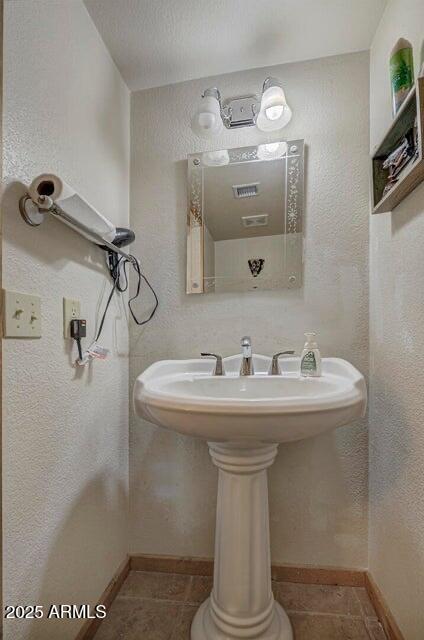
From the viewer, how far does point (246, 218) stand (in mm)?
1156

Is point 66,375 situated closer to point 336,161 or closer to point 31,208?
point 31,208

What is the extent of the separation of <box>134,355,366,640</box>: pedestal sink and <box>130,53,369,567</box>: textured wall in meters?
0.16

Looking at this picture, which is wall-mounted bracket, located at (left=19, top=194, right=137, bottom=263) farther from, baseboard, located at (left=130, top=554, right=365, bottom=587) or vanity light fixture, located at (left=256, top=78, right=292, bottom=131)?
baseboard, located at (left=130, top=554, right=365, bottom=587)

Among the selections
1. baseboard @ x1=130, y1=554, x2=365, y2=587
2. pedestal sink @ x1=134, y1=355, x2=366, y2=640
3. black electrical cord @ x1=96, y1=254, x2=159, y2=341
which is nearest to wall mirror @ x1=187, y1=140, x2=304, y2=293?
black electrical cord @ x1=96, y1=254, x2=159, y2=341

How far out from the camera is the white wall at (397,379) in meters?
0.78

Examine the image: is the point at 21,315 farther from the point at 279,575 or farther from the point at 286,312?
the point at 279,575

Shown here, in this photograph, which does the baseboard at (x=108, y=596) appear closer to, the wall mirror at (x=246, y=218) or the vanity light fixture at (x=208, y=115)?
the wall mirror at (x=246, y=218)

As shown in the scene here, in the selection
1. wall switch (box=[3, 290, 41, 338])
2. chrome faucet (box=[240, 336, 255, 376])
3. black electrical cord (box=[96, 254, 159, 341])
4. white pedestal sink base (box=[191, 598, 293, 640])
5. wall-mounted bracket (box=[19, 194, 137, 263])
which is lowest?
white pedestal sink base (box=[191, 598, 293, 640])

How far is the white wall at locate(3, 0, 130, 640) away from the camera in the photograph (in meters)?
0.66

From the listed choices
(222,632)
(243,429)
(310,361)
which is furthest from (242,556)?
(310,361)

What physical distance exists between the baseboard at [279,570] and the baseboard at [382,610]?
0.11 ft

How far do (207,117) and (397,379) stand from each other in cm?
111

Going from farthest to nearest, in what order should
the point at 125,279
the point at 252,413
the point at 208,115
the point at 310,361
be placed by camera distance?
the point at 125,279
the point at 208,115
the point at 310,361
the point at 252,413

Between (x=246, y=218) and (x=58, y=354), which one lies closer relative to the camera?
(x=58, y=354)
